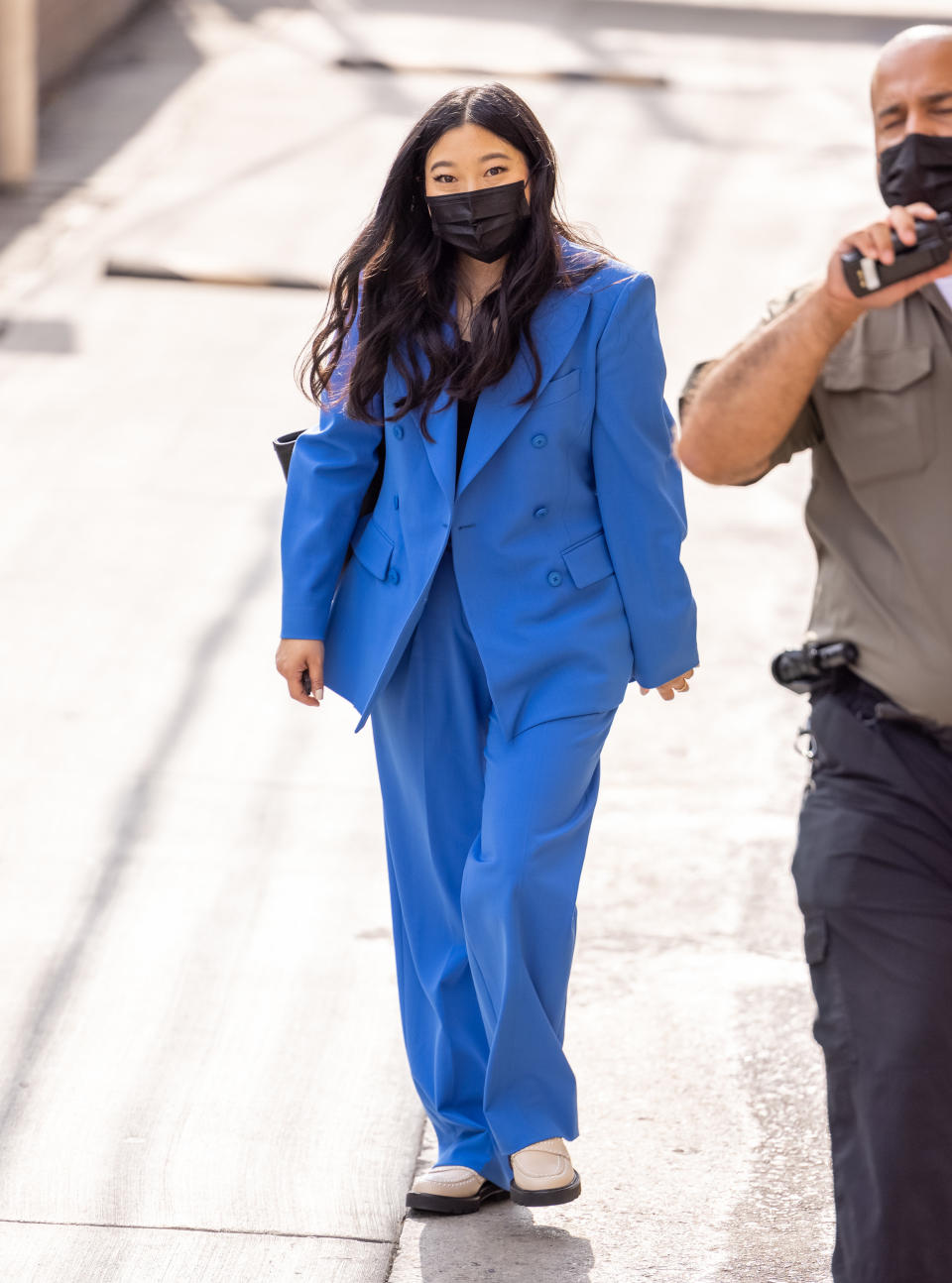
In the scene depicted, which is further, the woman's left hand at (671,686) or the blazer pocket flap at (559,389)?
the woman's left hand at (671,686)

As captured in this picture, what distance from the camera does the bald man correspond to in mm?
2602

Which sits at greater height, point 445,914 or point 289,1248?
point 445,914

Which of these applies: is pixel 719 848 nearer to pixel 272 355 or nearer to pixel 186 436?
pixel 186 436

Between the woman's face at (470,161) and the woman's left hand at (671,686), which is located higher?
the woman's face at (470,161)

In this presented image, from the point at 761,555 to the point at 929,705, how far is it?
438 centimetres

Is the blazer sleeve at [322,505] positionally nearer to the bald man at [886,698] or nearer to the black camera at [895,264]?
the bald man at [886,698]

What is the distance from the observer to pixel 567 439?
3320 mm

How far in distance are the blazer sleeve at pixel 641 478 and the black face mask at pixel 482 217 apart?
0.22 metres

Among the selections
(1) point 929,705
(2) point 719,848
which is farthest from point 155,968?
(1) point 929,705

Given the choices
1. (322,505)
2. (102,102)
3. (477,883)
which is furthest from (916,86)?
(102,102)

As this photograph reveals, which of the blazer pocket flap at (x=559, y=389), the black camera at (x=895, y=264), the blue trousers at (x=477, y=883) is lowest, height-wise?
the blue trousers at (x=477, y=883)

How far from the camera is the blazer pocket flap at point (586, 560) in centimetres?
335

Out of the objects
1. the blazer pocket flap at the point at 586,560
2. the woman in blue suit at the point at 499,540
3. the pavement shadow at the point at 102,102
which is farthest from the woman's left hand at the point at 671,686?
the pavement shadow at the point at 102,102

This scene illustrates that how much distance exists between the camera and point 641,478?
333 cm
